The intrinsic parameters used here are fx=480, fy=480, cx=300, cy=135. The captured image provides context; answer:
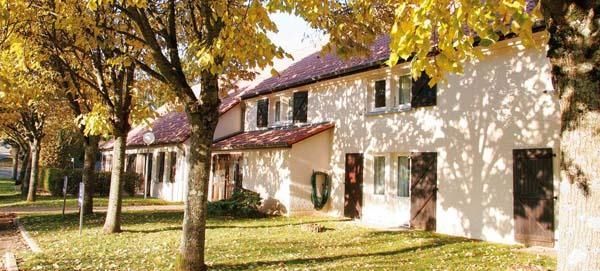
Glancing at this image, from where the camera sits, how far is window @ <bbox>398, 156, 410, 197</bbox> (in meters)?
14.7

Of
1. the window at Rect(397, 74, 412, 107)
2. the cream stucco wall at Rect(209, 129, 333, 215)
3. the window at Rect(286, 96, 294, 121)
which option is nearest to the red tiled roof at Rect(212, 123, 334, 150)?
the cream stucco wall at Rect(209, 129, 333, 215)

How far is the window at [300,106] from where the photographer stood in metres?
19.6

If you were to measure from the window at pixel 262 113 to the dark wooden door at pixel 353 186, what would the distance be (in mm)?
6236

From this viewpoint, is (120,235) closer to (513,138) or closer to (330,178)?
(330,178)

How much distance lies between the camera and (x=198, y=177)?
745cm

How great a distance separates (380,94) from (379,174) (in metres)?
2.66

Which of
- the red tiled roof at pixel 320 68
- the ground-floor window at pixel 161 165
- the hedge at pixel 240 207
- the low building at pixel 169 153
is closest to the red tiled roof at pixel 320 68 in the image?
the red tiled roof at pixel 320 68

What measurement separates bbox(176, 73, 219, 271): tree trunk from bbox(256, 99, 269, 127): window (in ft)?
47.5

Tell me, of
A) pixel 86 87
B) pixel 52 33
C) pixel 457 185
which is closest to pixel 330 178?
pixel 457 185

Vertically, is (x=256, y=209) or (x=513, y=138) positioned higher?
(x=513, y=138)

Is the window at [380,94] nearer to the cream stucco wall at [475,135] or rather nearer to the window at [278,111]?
the cream stucco wall at [475,135]

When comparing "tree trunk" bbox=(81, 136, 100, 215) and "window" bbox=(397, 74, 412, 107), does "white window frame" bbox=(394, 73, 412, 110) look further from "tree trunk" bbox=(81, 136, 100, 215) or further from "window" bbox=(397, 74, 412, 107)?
"tree trunk" bbox=(81, 136, 100, 215)

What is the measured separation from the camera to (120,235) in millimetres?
11852

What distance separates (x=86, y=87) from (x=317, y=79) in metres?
8.08
